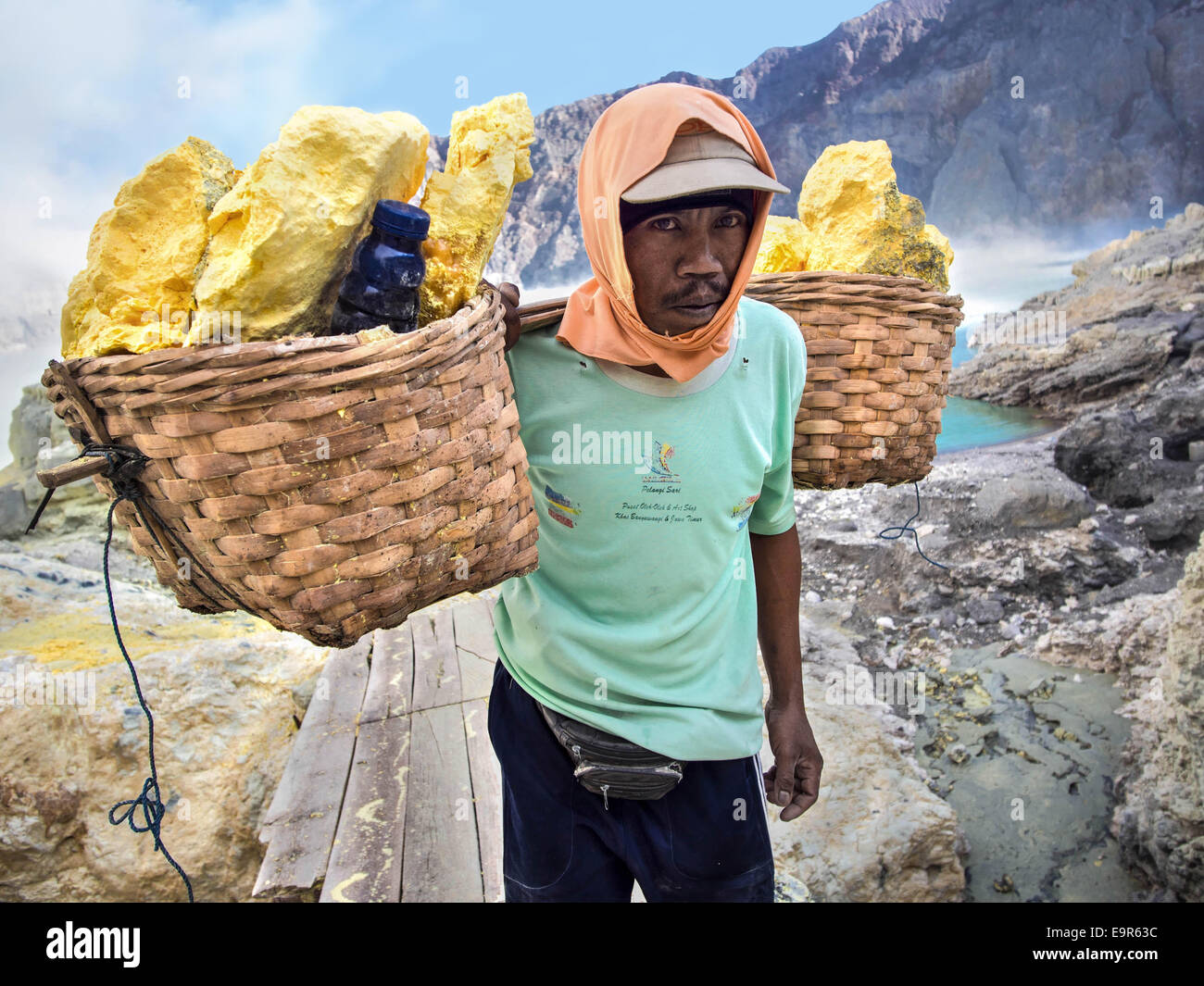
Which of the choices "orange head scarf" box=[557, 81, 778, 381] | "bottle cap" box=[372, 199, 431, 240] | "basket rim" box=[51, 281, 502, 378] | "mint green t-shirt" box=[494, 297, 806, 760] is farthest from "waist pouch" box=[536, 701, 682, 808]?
"bottle cap" box=[372, 199, 431, 240]

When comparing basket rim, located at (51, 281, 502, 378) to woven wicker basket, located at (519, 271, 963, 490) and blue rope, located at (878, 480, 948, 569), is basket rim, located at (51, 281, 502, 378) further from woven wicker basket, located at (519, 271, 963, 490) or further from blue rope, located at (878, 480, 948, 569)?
blue rope, located at (878, 480, 948, 569)

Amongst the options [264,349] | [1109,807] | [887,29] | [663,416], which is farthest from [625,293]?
[887,29]

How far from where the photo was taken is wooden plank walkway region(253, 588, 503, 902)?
230 centimetres

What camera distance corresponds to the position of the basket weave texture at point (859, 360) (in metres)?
1.48

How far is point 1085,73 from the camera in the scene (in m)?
19.0

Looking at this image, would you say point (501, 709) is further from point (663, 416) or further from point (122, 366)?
point (122, 366)

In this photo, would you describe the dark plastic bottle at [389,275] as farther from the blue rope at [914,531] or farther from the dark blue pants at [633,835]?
the blue rope at [914,531]

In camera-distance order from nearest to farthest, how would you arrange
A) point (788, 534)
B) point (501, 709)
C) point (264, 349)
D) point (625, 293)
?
point (264, 349) < point (625, 293) < point (501, 709) < point (788, 534)

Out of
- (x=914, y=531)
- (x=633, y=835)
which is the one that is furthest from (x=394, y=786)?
(x=914, y=531)

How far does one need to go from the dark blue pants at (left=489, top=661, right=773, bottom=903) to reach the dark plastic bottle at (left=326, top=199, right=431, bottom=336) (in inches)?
31.4

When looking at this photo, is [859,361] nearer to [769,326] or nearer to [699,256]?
[769,326]

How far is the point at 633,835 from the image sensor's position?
135 cm

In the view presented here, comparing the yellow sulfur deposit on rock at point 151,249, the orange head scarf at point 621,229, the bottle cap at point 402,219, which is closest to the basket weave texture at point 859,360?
the orange head scarf at point 621,229
